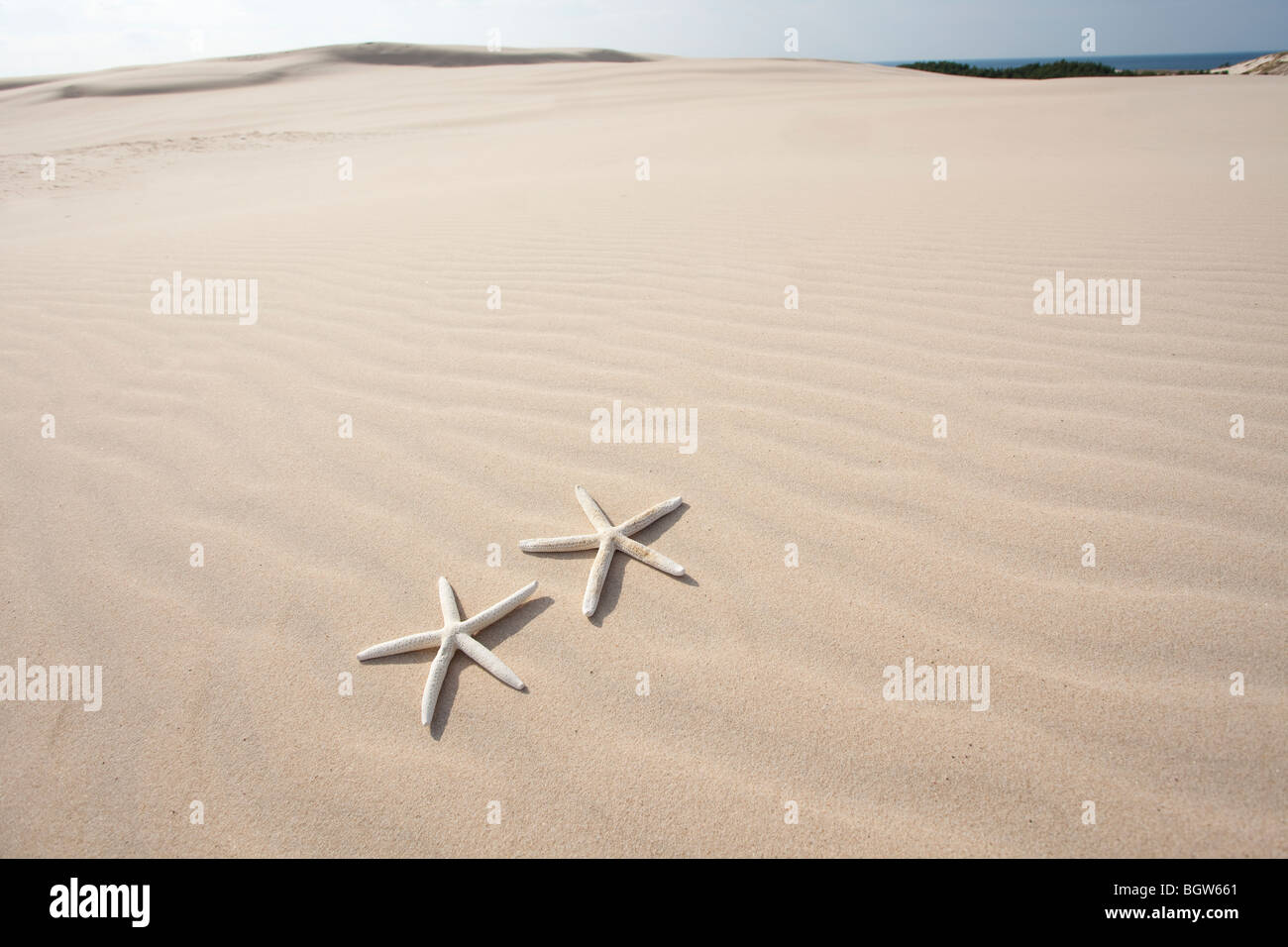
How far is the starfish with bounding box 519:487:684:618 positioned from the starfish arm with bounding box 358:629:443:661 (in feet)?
1.32

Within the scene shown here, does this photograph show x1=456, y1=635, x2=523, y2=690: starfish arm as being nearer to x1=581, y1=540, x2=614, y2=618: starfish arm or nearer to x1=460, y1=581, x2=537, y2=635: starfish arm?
x1=460, y1=581, x2=537, y2=635: starfish arm

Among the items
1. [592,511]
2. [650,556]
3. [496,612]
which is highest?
[592,511]

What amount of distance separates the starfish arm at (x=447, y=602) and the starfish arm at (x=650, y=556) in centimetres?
51

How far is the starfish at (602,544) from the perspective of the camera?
1.93 metres

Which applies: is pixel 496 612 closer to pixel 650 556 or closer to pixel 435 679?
pixel 435 679

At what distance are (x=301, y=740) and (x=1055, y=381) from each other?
275 centimetres

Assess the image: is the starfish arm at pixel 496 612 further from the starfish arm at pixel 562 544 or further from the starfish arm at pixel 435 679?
the starfish arm at pixel 562 544

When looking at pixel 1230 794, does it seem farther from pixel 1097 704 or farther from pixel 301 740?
pixel 301 740

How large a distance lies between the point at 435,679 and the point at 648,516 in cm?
78

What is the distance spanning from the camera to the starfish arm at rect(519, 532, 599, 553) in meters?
2.04

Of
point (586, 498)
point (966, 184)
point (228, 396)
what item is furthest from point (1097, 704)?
point (966, 184)

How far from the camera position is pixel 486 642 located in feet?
6.02

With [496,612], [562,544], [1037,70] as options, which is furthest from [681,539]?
[1037,70]
